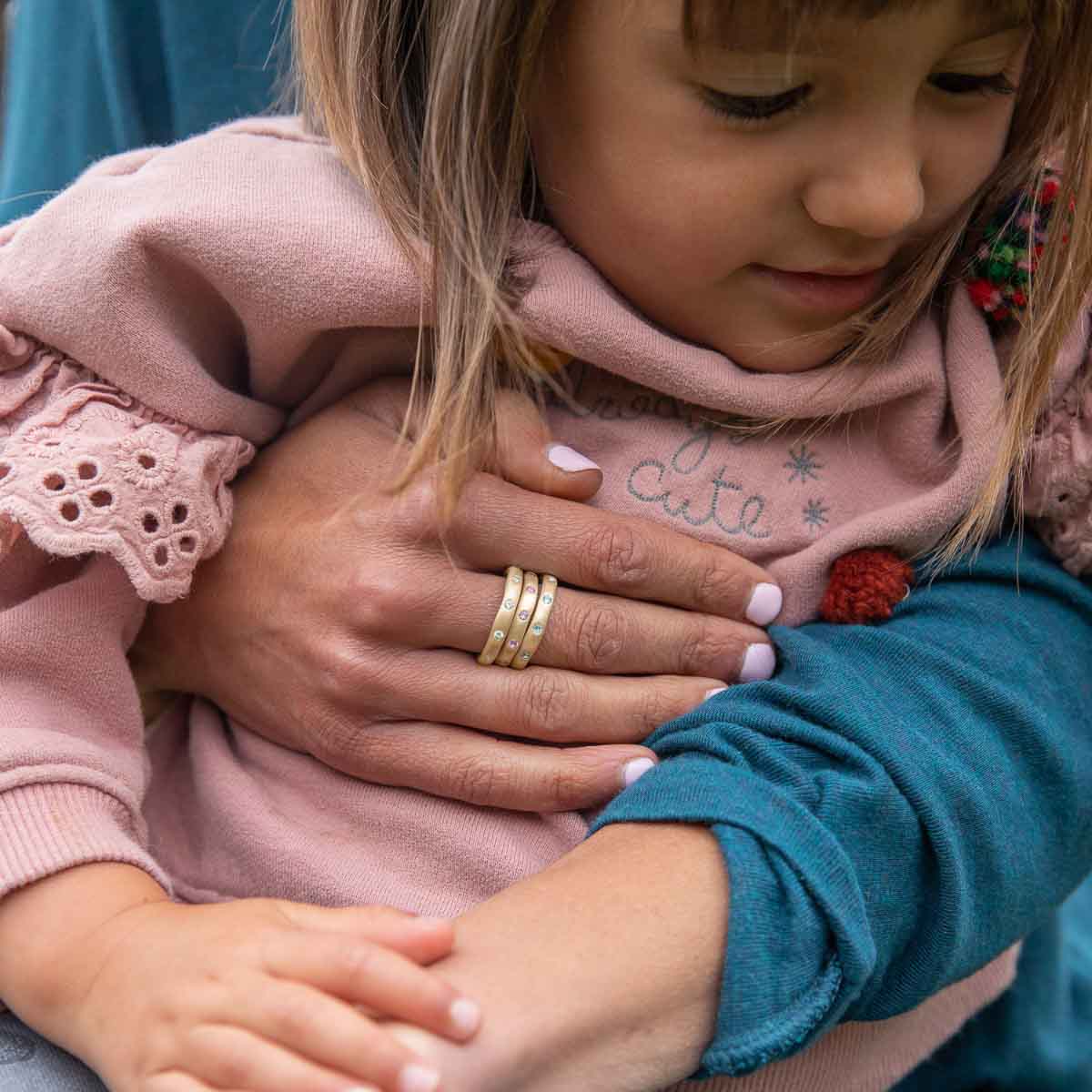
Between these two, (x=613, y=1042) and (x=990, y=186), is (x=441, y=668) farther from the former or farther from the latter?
(x=990, y=186)

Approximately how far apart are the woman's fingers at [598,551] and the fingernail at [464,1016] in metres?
0.37

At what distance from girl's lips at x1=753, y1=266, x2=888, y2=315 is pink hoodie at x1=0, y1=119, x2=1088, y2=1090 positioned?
0.06 m

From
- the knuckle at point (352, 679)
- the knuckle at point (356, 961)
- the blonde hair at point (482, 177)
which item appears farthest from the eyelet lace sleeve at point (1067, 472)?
the knuckle at point (356, 961)

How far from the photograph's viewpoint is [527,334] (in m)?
0.99

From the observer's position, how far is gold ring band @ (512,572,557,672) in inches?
39.2

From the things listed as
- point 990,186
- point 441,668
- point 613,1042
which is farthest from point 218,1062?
point 990,186

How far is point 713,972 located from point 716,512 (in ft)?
1.29

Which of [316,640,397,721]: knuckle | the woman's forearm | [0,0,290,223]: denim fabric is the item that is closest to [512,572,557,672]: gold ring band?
[316,640,397,721]: knuckle

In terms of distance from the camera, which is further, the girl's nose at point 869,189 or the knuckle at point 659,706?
the knuckle at point 659,706

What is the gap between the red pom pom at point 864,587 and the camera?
1009mm

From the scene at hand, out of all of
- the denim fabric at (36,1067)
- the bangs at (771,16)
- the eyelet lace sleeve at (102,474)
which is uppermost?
the bangs at (771,16)

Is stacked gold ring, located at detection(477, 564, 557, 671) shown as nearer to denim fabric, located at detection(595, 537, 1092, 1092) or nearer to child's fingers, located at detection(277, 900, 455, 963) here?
denim fabric, located at detection(595, 537, 1092, 1092)

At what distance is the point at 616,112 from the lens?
0.92 metres

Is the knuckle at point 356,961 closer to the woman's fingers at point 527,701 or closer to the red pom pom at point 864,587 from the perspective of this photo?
the woman's fingers at point 527,701
